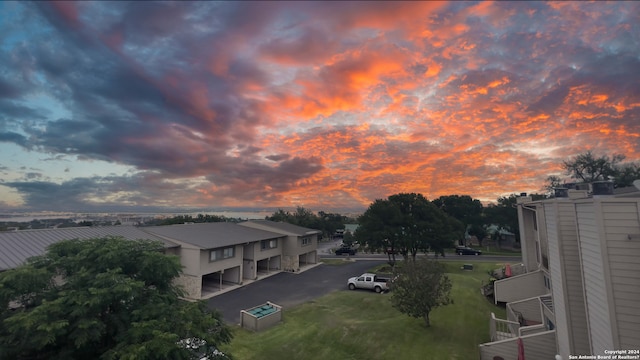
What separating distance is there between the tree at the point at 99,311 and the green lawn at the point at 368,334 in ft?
32.9

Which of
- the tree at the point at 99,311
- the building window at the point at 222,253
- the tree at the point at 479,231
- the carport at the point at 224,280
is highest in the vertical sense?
the tree at the point at 99,311

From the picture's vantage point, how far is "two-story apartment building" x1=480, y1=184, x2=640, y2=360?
30.9ft

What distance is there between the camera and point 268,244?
4666 centimetres

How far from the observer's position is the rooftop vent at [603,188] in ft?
45.1

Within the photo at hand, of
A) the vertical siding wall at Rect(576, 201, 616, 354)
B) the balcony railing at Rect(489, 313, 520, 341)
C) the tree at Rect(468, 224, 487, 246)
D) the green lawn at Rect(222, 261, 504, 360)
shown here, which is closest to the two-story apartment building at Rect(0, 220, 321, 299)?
the green lawn at Rect(222, 261, 504, 360)

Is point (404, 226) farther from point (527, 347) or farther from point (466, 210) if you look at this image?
point (466, 210)

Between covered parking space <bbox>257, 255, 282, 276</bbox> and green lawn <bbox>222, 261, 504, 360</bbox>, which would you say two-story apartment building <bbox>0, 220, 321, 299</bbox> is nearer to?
covered parking space <bbox>257, 255, 282, 276</bbox>

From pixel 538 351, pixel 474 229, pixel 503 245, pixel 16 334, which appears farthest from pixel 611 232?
pixel 503 245

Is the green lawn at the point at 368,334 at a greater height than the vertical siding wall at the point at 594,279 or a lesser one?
lesser

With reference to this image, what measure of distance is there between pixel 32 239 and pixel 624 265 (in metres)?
38.2

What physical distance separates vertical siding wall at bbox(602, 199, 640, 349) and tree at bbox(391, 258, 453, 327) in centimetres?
1278

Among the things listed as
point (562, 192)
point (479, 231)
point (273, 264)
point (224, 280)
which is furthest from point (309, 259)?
point (479, 231)

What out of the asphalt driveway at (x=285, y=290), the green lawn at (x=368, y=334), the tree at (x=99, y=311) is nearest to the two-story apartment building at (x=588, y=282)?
the green lawn at (x=368, y=334)

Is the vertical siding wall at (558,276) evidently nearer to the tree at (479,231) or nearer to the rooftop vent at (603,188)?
the rooftop vent at (603,188)
